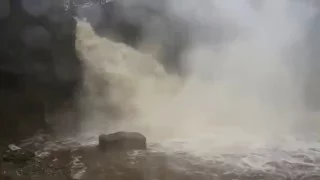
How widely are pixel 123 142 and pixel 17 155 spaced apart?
285mm

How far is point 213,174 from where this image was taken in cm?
114

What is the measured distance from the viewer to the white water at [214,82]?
1.36m

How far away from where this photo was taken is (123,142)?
126 centimetres

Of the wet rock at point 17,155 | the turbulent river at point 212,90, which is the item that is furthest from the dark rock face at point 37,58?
the wet rock at point 17,155

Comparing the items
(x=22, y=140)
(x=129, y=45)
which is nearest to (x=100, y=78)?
(x=129, y=45)

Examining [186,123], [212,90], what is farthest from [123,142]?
[212,90]

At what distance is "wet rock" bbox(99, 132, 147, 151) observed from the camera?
126cm

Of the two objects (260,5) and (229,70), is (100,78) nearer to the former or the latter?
(229,70)

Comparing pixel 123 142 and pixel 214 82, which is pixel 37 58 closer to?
pixel 123 142

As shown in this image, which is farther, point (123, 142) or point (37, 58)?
point (37, 58)

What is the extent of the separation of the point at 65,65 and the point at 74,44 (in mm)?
72

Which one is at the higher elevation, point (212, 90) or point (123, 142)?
point (212, 90)

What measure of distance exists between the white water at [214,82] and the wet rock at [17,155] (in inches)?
7.3

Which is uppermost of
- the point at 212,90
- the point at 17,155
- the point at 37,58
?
the point at 37,58
